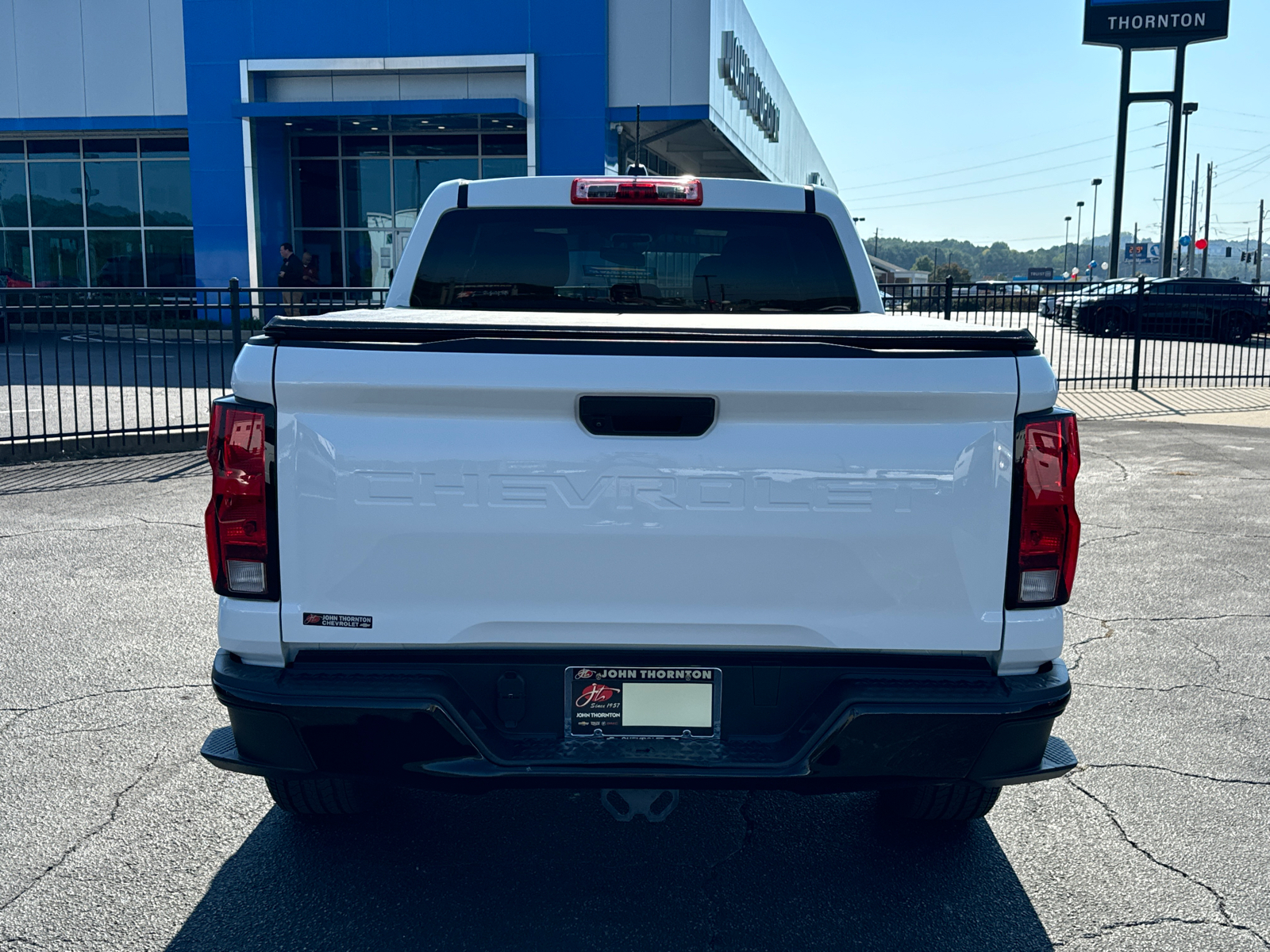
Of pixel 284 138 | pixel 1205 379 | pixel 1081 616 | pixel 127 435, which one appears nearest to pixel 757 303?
pixel 1081 616

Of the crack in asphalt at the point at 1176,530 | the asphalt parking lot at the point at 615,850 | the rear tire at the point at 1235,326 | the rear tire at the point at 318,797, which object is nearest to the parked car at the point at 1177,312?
the rear tire at the point at 1235,326

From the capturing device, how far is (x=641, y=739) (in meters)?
2.76

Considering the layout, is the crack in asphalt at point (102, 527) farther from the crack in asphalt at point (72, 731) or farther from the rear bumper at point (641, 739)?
the rear bumper at point (641, 739)

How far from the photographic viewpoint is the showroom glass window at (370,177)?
87.1 feet

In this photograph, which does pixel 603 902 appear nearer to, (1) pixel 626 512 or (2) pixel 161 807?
(1) pixel 626 512

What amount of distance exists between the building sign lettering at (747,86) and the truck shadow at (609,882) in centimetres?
2289

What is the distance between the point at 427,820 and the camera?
3.66 metres

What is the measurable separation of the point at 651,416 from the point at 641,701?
692 millimetres

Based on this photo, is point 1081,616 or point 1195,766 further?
point 1081,616

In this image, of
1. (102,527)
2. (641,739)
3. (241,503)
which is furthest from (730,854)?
(102,527)

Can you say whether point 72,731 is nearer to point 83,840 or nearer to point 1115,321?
point 83,840

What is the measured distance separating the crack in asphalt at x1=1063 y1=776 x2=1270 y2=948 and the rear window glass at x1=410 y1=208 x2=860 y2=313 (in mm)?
1992

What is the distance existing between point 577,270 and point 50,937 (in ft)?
9.42

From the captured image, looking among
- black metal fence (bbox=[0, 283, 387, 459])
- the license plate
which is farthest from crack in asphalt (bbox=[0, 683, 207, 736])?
black metal fence (bbox=[0, 283, 387, 459])
